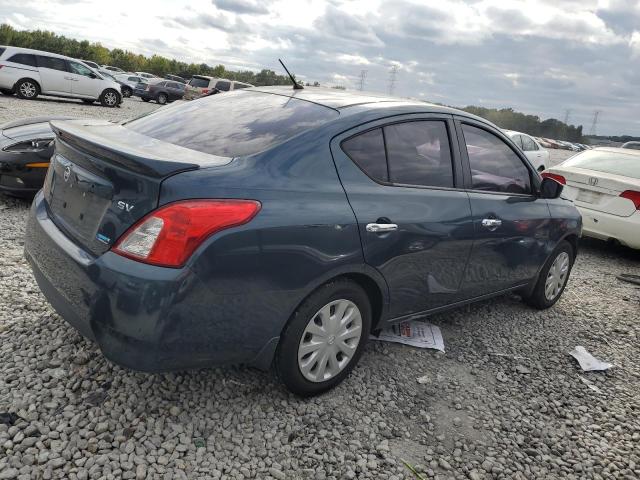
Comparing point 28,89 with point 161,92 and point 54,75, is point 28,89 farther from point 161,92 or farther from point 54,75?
point 161,92

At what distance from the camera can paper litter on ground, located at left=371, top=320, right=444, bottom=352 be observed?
3.71 meters

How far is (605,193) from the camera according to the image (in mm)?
6723

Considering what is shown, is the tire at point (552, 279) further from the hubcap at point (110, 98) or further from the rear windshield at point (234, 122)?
the hubcap at point (110, 98)

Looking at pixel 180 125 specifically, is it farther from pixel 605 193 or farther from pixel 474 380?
pixel 605 193

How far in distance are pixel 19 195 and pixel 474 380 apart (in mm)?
4676

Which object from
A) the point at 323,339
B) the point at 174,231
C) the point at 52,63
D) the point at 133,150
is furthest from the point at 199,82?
the point at 174,231

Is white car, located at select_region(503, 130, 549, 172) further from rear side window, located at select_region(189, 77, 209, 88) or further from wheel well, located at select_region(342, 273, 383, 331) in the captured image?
rear side window, located at select_region(189, 77, 209, 88)

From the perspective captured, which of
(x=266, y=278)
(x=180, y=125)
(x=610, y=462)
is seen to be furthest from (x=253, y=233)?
(x=610, y=462)

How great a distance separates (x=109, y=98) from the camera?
796 inches

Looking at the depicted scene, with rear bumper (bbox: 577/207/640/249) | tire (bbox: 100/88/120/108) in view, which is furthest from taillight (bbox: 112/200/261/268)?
tire (bbox: 100/88/120/108)

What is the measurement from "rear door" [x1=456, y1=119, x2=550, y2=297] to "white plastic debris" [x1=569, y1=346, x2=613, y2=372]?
658 mm

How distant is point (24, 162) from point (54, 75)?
15.2m

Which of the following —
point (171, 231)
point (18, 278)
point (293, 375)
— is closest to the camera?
point (171, 231)

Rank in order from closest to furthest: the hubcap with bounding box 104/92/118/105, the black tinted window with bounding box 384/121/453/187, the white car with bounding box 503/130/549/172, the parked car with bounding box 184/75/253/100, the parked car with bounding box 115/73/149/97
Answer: the black tinted window with bounding box 384/121/453/187, the white car with bounding box 503/130/549/172, the hubcap with bounding box 104/92/118/105, the parked car with bounding box 184/75/253/100, the parked car with bounding box 115/73/149/97
